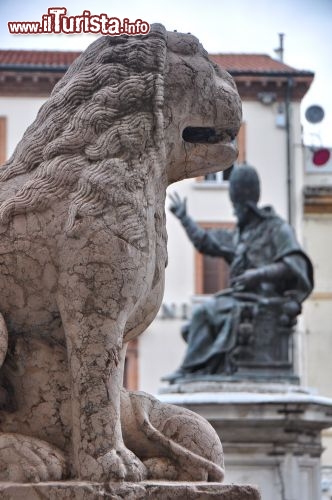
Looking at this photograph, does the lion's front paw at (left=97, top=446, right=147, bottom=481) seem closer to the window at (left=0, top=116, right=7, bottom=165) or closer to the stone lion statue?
the stone lion statue

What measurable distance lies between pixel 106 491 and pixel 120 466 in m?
0.10

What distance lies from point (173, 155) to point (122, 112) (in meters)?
0.28

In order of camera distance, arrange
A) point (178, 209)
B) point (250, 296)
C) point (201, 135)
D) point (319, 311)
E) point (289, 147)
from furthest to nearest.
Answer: point (319, 311)
point (289, 147)
point (178, 209)
point (250, 296)
point (201, 135)

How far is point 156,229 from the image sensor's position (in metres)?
5.07

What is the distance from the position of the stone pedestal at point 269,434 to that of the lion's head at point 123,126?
818cm

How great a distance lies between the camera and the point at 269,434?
13477 millimetres

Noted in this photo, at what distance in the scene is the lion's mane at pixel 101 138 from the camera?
4.92 meters

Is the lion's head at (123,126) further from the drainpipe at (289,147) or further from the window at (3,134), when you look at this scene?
the drainpipe at (289,147)

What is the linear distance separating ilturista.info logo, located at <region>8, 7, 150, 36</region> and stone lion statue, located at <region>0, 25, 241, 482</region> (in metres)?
0.23

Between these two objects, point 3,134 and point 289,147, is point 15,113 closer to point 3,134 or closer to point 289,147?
point 3,134

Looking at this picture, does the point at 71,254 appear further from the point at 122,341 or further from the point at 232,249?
the point at 232,249

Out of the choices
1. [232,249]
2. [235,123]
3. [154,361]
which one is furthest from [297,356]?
[235,123]

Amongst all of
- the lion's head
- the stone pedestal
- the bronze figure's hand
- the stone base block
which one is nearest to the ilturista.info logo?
the lion's head

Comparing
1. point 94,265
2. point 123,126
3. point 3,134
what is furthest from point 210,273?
point 94,265
